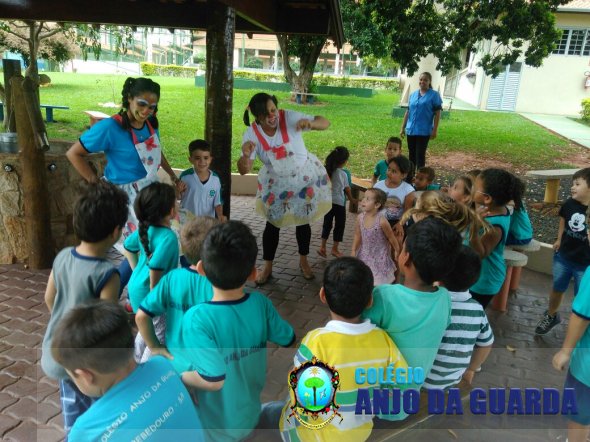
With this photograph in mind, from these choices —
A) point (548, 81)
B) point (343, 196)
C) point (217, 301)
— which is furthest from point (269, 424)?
point (548, 81)

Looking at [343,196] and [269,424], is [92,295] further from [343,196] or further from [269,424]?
[343,196]

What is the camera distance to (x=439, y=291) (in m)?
2.02

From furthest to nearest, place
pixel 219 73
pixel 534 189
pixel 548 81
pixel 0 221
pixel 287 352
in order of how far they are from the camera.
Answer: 1. pixel 548 81
2. pixel 534 189
3. pixel 0 221
4. pixel 219 73
5. pixel 287 352

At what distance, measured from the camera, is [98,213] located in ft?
6.96

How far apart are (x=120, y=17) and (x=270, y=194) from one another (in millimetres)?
2898

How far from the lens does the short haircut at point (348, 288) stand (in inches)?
70.0

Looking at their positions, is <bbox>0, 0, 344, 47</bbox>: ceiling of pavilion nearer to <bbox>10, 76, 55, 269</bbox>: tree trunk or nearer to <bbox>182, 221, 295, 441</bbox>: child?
<bbox>10, 76, 55, 269</bbox>: tree trunk

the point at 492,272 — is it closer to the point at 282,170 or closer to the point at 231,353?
the point at 282,170

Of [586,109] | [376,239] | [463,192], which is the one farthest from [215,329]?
[586,109]

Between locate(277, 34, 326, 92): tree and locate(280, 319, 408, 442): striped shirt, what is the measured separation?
1630 cm

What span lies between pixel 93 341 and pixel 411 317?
48.0 inches

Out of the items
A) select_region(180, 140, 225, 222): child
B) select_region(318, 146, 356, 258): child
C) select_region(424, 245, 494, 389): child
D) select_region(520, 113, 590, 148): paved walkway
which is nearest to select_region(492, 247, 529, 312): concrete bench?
select_region(318, 146, 356, 258): child

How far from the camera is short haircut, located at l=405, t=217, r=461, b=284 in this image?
201 cm

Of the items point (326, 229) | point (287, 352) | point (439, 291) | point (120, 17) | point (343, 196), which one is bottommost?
point (287, 352)
